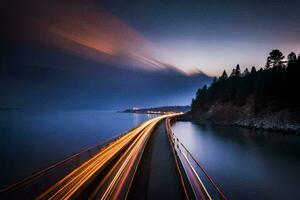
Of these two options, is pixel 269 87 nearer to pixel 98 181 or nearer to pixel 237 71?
pixel 237 71

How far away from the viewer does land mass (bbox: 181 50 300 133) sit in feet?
249

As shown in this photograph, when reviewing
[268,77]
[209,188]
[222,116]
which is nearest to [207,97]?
[222,116]

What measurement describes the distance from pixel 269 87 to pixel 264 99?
5800mm

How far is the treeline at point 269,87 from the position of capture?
78600 mm

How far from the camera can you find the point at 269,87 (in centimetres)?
9044

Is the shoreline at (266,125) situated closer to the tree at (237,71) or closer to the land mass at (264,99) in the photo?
the land mass at (264,99)

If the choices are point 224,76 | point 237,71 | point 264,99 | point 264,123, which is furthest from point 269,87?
point 224,76

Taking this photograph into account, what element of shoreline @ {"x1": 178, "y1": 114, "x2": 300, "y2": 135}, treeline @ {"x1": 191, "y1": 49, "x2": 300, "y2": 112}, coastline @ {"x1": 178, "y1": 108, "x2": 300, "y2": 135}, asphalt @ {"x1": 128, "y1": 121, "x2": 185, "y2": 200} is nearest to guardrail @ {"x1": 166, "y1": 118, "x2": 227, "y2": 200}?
asphalt @ {"x1": 128, "y1": 121, "x2": 185, "y2": 200}

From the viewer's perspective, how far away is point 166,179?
69.1 feet

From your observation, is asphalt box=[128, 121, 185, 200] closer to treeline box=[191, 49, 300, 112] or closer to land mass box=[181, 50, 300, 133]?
land mass box=[181, 50, 300, 133]

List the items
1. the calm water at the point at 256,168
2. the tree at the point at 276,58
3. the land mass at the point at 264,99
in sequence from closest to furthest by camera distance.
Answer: the calm water at the point at 256,168 → the land mass at the point at 264,99 → the tree at the point at 276,58

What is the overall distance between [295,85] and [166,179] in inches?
3131

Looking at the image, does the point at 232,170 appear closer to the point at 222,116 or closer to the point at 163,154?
the point at 163,154

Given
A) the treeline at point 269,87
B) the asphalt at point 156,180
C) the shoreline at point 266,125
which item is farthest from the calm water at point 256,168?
the treeline at point 269,87
